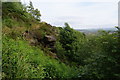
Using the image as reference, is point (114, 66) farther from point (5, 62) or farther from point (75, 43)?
point (75, 43)

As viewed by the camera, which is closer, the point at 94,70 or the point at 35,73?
the point at 35,73

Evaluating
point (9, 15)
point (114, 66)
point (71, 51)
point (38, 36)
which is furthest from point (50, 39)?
point (114, 66)

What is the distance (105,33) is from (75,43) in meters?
5.62

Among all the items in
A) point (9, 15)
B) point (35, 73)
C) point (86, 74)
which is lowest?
point (86, 74)

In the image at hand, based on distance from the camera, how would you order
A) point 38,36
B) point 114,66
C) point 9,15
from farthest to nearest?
point 38,36 → point 9,15 → point 114,66

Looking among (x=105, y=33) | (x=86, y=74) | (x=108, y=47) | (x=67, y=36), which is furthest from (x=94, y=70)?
(x=67, y=36)

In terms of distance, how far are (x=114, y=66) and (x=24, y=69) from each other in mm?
2370

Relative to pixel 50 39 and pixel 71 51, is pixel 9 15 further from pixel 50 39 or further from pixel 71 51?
pixel 71 51

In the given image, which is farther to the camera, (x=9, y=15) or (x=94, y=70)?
(x=9, y=15)

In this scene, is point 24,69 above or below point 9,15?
below

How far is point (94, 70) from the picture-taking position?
14.7 feet

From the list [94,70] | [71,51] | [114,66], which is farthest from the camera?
[71,51]

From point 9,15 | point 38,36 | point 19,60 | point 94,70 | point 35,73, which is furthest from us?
point 38,36

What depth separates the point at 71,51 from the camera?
10031mm
